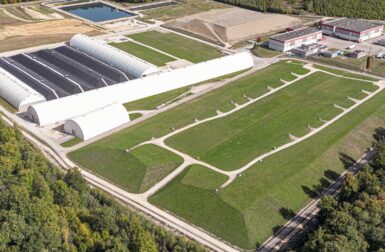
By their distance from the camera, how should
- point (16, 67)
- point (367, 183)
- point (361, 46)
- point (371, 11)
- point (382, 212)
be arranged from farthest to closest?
point (371, 11) → point (361, 46) → point (16, 67) → point (367, 183) → point (382, 212)

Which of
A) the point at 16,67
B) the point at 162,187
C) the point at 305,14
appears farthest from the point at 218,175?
the point at 305,14

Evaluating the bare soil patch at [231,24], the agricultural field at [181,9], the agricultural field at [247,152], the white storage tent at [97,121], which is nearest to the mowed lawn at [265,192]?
the agricultural field at [247,152]

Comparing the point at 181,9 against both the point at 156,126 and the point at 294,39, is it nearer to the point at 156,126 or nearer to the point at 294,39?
the point at 294,39

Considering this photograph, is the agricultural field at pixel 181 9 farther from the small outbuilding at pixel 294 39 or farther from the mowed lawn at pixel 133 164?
the mowed lawn at pixel 133 164

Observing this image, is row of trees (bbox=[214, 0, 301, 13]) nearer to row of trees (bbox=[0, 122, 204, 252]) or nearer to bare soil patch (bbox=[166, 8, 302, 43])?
bare soil patch (bbox=[166, 8, 302, 43])

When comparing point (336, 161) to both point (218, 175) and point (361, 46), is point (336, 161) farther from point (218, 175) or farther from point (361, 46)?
point (361, 46)

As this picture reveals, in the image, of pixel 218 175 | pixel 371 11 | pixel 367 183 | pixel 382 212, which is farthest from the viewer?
pixel 371 11
